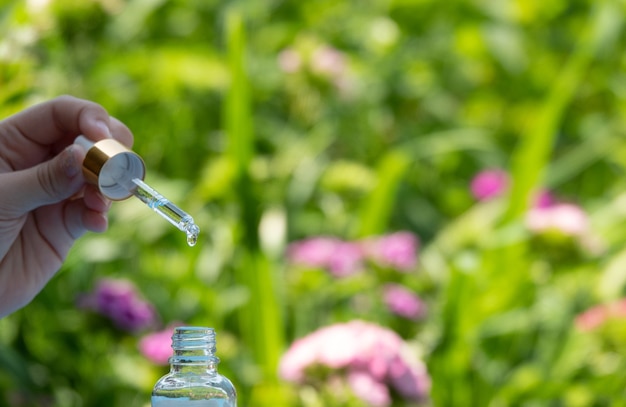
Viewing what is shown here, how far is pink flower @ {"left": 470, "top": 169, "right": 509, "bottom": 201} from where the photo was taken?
2.66 metres

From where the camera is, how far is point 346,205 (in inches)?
102

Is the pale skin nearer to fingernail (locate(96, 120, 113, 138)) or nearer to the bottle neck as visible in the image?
fingernail (locate(96, 120, 113, 138))

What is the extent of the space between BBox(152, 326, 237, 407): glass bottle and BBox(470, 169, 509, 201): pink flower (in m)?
1.88

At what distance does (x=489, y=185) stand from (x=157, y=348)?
1210 millimetres

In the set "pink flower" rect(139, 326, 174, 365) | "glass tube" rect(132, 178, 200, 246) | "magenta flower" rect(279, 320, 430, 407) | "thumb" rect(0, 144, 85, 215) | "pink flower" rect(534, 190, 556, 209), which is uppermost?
"pink flower" rect(534, 190, 556, 209)

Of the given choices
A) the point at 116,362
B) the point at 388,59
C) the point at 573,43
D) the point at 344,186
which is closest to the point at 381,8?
the point at 388,59

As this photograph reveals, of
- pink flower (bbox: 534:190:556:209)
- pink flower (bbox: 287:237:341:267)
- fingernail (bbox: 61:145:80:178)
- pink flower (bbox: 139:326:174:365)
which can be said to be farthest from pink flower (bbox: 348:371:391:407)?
pink flower (bbox: 534:190:556:209)

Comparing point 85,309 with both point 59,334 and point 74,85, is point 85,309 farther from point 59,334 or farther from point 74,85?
point 74,85

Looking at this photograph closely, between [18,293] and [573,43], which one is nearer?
[18,293]

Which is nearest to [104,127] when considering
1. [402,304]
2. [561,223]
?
[402,304]

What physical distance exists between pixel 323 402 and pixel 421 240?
49.7 inches

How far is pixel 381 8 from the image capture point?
125 inches

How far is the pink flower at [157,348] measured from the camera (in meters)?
1.72

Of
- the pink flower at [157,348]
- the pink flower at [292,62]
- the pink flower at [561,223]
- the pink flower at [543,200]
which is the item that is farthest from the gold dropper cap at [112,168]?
the pink flower at [543,200]
